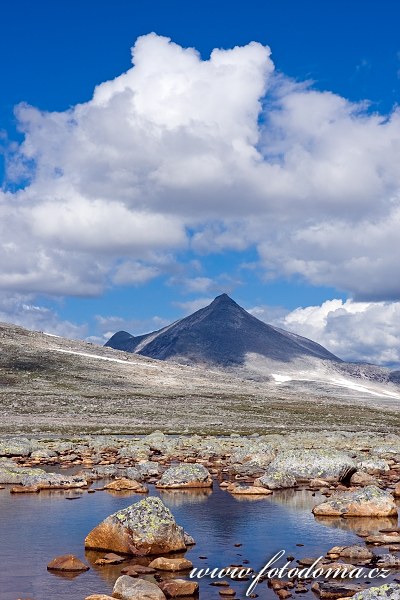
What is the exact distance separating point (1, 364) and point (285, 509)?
16186 centimetres

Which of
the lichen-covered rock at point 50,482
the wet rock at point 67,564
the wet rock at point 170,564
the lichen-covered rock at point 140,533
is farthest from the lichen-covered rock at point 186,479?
the wet rock at point 67,564

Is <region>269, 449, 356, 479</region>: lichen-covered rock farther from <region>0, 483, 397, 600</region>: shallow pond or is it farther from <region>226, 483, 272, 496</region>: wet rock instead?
<region>0, 483, 397, 600</region>: shallow pond

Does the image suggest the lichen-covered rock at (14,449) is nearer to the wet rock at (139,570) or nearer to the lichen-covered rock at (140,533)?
the lichen-covered rock at (140,533)

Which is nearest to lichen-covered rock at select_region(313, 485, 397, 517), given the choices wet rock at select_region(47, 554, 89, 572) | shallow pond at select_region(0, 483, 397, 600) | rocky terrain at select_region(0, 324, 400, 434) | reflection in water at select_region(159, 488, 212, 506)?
shallow pond at select_region(0, 483, 397, 600)

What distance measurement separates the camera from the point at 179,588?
1770cm

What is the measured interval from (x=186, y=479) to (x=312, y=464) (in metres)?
8.28

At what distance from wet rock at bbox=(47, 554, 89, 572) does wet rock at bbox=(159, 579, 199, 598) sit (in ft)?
11.2

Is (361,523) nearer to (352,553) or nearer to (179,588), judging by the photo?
(352,553)

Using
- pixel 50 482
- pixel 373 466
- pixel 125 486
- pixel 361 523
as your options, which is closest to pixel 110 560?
pixel 361 523

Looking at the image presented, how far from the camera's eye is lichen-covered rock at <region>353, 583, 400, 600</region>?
1380 cm

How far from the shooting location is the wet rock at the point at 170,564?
2003 centimetres

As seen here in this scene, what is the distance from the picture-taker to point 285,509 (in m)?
30.3

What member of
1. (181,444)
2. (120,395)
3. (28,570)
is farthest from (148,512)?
(120,395)

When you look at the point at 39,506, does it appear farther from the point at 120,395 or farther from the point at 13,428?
the point at 120,395
